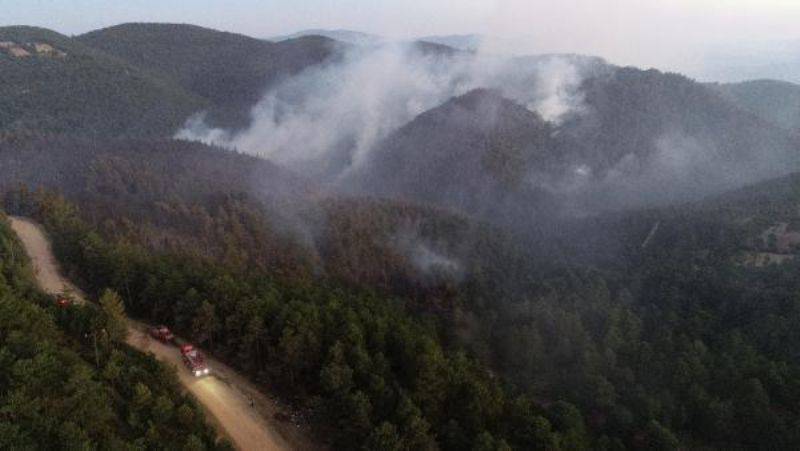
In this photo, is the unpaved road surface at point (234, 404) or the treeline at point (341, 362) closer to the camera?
the unpaved road surface at point (234, 404)

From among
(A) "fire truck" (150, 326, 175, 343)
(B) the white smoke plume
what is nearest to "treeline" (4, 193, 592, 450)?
(A) "fire truck" (150, 326, 175, 343)

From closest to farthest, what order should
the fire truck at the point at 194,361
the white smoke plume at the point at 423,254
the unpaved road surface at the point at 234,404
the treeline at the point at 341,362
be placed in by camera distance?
1. the unpaved road surface at the point at 234,404
2. the treeline at the point at 341,362
3. the fire truck at the point at 194,361
4. the white smoke plume at the point at 423,254

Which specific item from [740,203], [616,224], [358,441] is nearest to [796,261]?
[740,203]

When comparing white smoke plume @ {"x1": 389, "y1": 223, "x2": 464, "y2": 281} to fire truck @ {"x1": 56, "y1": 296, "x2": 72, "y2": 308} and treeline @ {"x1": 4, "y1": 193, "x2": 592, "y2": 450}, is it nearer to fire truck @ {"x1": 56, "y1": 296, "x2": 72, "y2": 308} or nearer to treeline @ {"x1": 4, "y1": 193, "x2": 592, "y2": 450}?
treeline @ {"x1": 4, "y1": 193, "x2": 592, "y2": 450}

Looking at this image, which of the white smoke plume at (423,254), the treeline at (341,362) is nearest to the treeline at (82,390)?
the treeline at (341,362)

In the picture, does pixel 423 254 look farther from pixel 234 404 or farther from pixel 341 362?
pixel 234 404

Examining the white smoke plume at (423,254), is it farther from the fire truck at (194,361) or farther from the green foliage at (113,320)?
the green foliage at (113,320)
